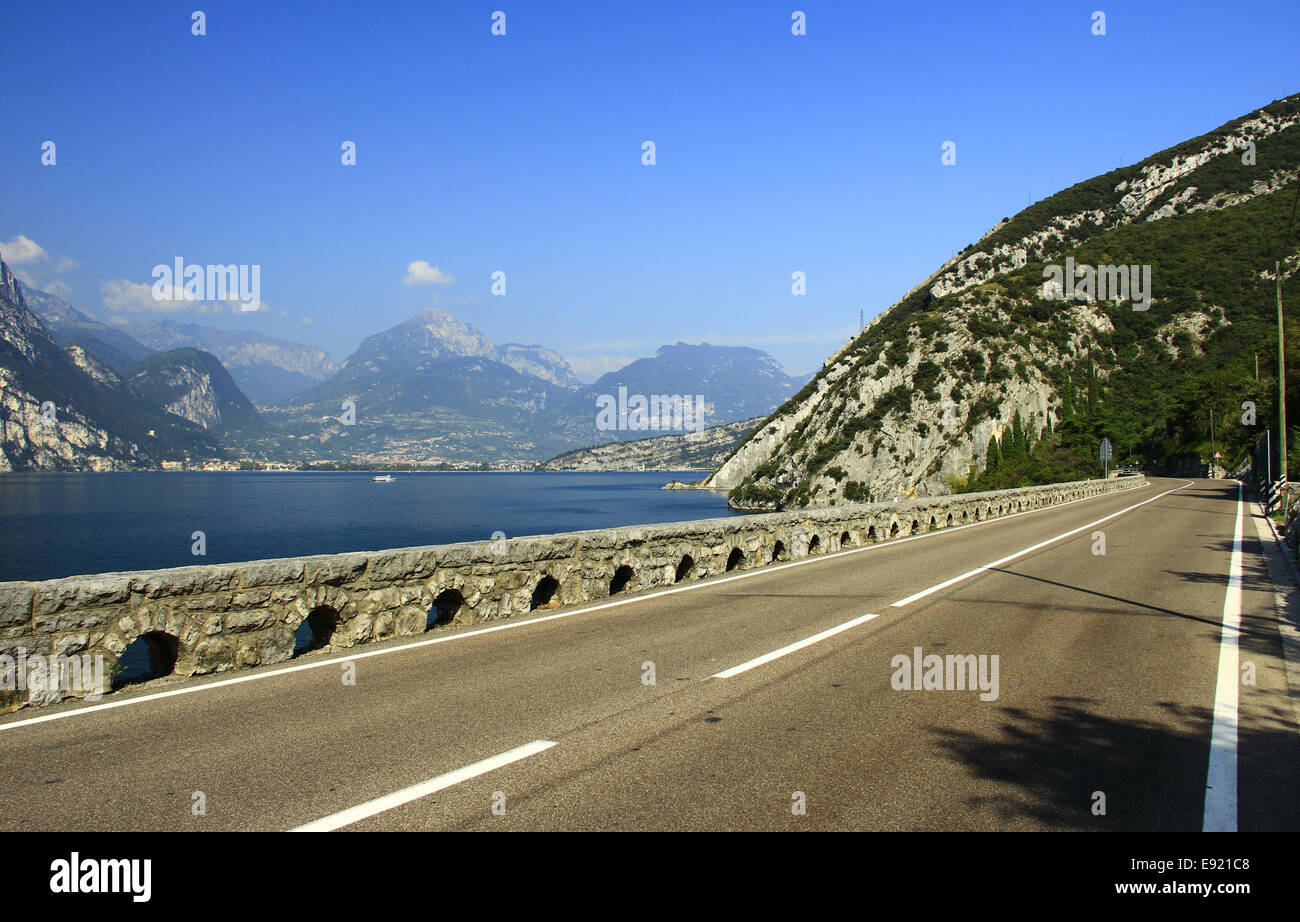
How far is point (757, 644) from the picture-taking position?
318 inches

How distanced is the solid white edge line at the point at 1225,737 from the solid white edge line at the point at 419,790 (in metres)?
3.69

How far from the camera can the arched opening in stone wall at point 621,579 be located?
11.8 metres

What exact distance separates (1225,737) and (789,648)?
356 centimetres

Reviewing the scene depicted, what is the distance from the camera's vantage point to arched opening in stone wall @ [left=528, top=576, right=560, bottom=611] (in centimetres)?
1048

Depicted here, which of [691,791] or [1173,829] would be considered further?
[691,791]

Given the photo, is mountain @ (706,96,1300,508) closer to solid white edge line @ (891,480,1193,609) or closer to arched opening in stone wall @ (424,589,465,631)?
solid white edge line @ (891,480,1193,609)

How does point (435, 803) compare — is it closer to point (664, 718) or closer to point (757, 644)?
point (664, 718)

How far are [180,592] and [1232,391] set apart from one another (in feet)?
299

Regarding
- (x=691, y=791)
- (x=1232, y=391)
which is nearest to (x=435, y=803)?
(x=691, y=791)

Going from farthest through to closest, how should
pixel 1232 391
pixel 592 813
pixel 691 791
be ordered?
pixel 1232 391, pixel 691 791, pixel 592 813

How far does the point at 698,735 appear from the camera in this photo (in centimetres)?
520

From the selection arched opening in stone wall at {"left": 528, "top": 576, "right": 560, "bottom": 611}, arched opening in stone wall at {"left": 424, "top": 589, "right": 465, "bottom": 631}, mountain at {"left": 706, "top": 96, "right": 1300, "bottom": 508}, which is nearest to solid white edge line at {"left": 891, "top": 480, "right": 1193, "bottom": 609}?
arched opening in stone wall at {"left": 528, "top": 576, "right": 560, "bottom": 611}

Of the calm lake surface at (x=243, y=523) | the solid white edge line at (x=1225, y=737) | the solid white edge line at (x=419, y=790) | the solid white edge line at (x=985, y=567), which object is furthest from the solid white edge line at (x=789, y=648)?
the calm lake surface at (x=243, y=523)

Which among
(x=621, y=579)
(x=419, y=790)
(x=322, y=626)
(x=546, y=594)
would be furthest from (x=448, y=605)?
(x=419, y=790)
